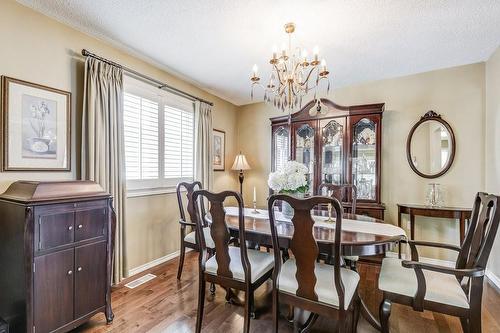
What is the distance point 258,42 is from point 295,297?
2417mm

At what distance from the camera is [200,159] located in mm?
3807

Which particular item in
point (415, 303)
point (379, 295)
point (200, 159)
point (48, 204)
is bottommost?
point (379, 295)

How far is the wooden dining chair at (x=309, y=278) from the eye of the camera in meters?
1.43

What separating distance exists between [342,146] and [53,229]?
3.44m

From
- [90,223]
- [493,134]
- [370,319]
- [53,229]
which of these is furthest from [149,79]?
[493,134]

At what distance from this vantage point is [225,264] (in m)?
1.83

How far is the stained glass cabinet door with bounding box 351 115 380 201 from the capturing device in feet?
11.3

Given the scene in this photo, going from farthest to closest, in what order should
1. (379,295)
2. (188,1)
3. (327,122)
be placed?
(327,122) < (379,295) < (188,1)

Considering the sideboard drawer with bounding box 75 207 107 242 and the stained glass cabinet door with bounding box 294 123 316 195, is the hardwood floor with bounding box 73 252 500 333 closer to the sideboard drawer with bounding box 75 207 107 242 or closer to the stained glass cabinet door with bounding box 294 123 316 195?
the sideboard drawer with bounding box 75 207 107 242

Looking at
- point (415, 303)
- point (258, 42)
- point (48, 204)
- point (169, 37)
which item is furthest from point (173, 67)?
point (415, 303)

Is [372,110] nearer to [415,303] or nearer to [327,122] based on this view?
[327,122]

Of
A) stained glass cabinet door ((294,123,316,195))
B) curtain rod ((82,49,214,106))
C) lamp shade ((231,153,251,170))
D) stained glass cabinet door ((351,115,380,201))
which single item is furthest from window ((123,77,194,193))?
stained glass cabinet door ((351,115,380,201))

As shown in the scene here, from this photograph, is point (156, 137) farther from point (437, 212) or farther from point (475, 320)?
point (437, 212)

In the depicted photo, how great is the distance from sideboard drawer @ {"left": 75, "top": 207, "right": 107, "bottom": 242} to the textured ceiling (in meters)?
1.70
